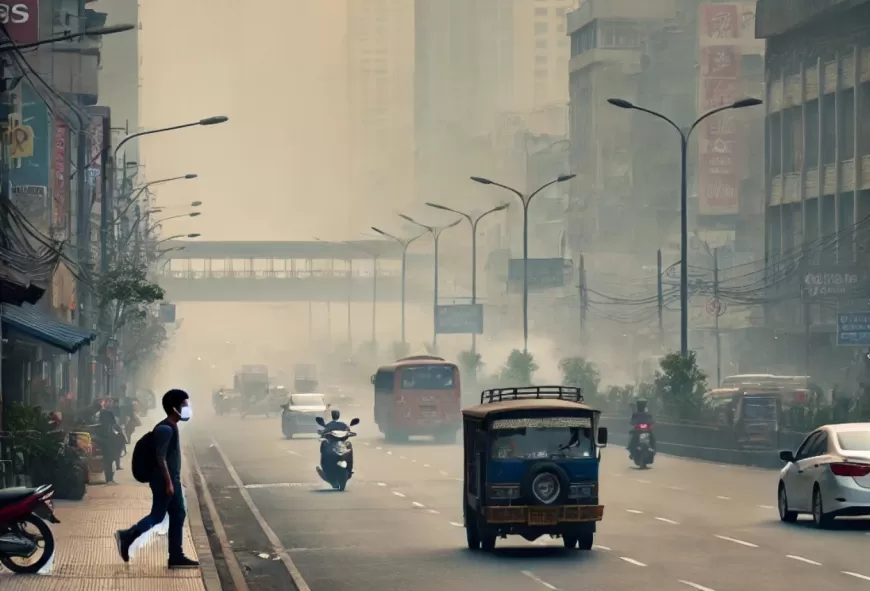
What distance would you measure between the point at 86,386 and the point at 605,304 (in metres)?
103

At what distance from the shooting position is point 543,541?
87.4ft

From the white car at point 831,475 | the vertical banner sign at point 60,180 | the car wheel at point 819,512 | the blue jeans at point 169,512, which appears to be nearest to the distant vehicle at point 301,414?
the vertical banner sign at point 60,180

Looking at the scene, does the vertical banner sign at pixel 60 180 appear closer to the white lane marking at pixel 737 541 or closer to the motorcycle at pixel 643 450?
the motorcycle at pixel 643 450

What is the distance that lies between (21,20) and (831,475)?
82.7 feet

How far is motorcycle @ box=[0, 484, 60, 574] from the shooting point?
1947 centimetres

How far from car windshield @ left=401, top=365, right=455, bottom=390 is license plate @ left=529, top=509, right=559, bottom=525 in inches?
1736

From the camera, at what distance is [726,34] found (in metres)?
149

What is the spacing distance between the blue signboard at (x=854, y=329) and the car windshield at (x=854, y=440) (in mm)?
27994

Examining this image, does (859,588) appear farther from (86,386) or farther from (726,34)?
(726,34)

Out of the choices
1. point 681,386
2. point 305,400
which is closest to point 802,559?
point 681,386

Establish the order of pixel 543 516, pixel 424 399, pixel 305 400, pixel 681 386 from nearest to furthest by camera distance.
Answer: pixel 543 516 < pixel 681 386 < pixel 424 399 < pixel 305 400

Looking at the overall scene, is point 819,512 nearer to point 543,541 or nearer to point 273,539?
point 543,541

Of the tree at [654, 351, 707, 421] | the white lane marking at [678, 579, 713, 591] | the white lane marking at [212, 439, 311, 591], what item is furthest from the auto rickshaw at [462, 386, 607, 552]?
the tree at [654, 351, 707, 421]

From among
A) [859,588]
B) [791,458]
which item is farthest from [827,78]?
[859,588]
